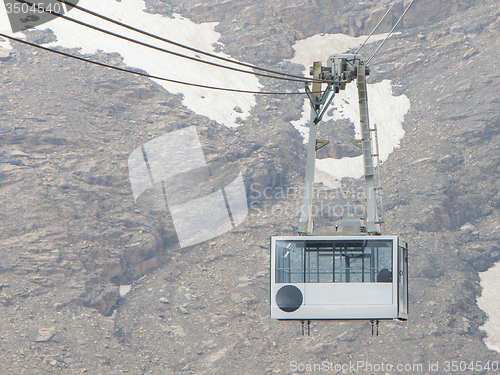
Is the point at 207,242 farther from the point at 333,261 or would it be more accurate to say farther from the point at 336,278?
the point at 336,278

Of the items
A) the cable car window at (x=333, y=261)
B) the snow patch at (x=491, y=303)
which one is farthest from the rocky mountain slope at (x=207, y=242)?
the cable car window at (x=333, y=261)

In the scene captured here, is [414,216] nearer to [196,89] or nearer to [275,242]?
[196,89]

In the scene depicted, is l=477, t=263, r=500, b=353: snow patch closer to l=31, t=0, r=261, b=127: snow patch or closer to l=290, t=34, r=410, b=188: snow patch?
l=290, t=34, r=410, b=188: snow patch

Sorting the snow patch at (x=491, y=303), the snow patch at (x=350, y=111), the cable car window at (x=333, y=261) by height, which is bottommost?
the snow patch at (x=491, y=303)

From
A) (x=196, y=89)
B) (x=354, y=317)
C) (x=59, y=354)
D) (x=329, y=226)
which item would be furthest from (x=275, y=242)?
(x=196, y=89)

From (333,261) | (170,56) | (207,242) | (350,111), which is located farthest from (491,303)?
(170,56)

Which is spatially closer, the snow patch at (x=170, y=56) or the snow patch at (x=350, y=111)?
the snow patch at (x=350, y=111)

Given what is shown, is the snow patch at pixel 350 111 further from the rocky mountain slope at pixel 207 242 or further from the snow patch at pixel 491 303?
the snow patch at pixel 491 303
